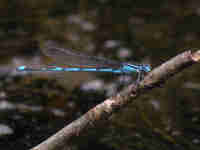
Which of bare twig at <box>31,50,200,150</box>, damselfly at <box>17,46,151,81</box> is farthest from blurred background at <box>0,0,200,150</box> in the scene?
bare twig at <box>31,50,200,150</box>

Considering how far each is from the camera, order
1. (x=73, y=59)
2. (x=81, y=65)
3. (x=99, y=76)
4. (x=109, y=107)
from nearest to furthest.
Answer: (x=109, y=107), (x=81, y=65), (x=73, y=59), (x=99, y=76)

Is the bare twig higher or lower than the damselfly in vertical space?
lower

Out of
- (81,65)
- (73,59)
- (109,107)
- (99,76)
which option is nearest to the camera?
(109,107)

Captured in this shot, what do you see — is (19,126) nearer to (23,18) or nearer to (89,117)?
(89,117)

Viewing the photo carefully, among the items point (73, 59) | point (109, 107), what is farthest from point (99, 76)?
point (109, 107)

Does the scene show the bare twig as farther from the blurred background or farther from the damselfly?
the blurred background

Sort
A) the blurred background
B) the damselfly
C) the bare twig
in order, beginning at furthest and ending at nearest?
1. the blurred background
2. the damselfly
3. the bare twig

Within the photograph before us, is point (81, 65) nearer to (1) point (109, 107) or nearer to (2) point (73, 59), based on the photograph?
(2) point (73, 59)
